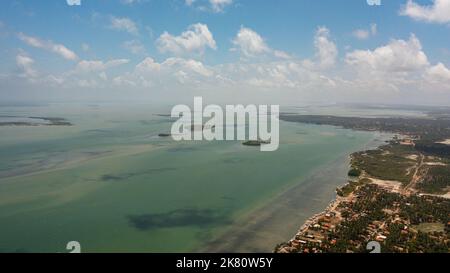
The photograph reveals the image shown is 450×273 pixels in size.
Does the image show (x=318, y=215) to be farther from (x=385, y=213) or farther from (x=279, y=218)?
(x=385, y=213)

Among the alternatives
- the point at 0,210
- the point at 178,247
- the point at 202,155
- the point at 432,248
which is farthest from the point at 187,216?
the point at 202,155

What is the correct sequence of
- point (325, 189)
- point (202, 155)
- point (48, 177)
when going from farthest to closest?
point (202, 155), point (48, 177), point (325, 189)

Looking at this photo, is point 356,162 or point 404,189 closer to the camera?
point 404,189

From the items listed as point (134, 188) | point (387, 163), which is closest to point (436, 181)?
point (387, 163)

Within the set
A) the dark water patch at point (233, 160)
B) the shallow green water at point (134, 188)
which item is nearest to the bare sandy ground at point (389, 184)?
the shallow green water at point (134, 188)

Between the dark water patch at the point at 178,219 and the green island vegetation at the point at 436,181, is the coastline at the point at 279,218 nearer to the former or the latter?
the dark water patch at the point at 178,219

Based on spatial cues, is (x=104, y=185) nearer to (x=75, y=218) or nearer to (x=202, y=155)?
(x=75, y=218)

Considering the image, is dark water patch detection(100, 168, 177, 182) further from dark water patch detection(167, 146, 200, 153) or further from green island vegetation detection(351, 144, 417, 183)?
green island vegetation detection(351, 144, 417, 183)
